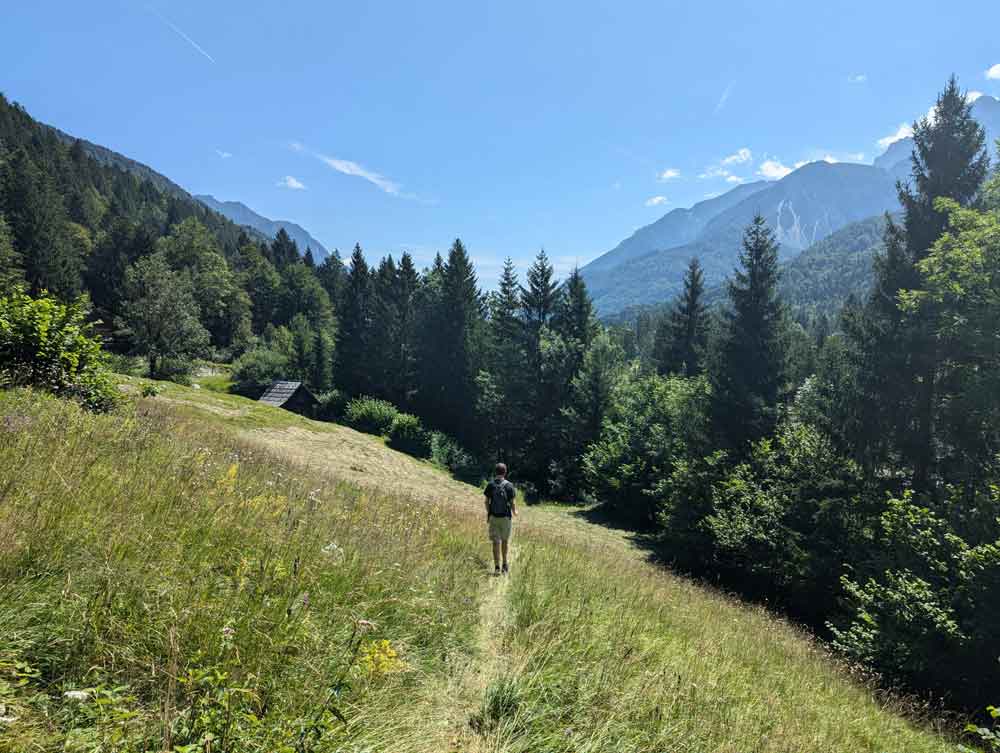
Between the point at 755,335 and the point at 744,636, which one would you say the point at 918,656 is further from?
the point at 755,335

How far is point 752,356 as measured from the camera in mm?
21828

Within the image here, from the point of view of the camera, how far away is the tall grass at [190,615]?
213 centimetres

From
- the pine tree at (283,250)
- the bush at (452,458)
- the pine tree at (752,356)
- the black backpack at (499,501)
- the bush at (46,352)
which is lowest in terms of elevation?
the bush at (452,458)

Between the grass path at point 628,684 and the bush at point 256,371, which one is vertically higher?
the bush at point 256,371

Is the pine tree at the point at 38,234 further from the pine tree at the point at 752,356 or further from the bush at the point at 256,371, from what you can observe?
the pine tree at the point at 752,356

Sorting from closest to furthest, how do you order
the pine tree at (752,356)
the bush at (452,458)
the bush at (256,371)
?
the pine tree at (752,356), the bush at (452,458), the bush at (256,371)

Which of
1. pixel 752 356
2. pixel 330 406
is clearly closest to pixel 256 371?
pixel 330 406

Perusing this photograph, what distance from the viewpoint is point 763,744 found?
12.4 feet

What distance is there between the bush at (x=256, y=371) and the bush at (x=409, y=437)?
24.9 m

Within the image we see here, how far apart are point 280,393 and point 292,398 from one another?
1.30 metres

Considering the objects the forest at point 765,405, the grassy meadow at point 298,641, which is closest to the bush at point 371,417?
the forest at point 765,405

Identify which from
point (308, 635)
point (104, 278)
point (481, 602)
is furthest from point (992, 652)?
point (104, 278)

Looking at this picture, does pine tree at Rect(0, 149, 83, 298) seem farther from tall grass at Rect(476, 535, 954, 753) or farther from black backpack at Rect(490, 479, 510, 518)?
tall grass at Rect(476, 535, 954, 753)

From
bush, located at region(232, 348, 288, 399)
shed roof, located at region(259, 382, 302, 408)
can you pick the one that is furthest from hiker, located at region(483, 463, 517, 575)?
bush, located at region(232, 348, 288, 399)
